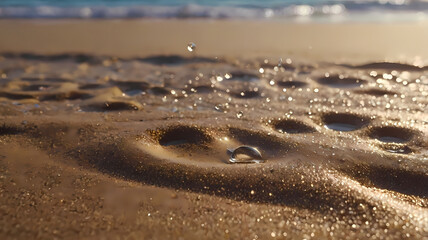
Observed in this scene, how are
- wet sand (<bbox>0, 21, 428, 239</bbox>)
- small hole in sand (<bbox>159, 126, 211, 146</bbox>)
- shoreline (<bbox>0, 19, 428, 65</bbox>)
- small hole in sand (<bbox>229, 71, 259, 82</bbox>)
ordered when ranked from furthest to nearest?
shoreline (<bbox>0, 19, 428, 65</bbox>)
small hole in sand (<bbox>229, 71, 259, 82</bbox>)
small hole in sand (<bbox>159, 126, 211, 146</bbox>)
wet sand (<bbox>0, 21, 428, 239</bbox>)

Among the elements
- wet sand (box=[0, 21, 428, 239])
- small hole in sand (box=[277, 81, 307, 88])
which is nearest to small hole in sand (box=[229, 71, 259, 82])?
wet sand (box=[0, 21, 428, 239])

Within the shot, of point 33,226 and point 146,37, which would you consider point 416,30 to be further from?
point 33,226

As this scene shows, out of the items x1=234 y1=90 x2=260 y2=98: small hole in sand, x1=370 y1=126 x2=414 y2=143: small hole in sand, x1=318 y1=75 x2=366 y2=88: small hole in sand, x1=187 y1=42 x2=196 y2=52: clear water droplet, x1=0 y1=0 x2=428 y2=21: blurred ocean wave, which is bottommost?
x1=370 y1=126 x2=414 y2=143: small hole in sand

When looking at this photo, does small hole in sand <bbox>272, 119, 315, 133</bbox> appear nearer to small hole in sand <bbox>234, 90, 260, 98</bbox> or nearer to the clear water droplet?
small hole in sand <bbox>234, 90, 260, 98</bbox>

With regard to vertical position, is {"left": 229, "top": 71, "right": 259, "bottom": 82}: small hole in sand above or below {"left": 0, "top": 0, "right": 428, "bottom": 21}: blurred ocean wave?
below

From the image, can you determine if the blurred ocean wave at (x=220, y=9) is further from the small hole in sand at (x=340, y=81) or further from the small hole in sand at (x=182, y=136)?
the small hole in sand at (x=182, y=136)

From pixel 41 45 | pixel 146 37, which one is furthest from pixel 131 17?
pixel 41 45
